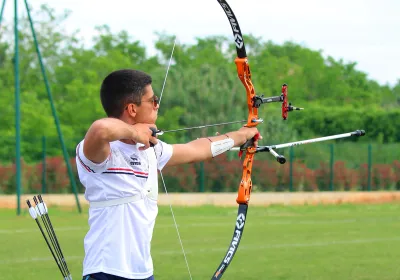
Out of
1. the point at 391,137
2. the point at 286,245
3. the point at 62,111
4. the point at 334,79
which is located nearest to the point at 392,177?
the point at 391,137

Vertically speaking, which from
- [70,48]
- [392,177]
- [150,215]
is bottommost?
[392,177]

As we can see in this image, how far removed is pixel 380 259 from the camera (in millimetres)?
9930

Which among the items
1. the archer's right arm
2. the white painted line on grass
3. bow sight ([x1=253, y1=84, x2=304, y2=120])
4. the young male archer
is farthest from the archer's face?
the white painted line on grass

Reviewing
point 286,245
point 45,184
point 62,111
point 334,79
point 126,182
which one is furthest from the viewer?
point 334,79

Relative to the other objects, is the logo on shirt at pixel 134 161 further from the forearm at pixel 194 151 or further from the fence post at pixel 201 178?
the fence post at pixel 201 178

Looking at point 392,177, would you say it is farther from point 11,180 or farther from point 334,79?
point 334,79

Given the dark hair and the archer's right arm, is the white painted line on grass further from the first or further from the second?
the archer's right arm

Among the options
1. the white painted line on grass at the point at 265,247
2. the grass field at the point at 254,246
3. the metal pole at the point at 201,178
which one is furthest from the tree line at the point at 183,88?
the white painted line on grass at the point at 265,247

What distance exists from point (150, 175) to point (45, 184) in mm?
15535

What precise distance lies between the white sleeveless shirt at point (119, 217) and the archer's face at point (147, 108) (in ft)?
0.43

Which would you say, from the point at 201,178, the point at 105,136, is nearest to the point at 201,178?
the point at 201,178

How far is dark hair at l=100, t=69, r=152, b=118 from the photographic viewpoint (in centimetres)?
367

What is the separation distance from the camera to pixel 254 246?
11234mm

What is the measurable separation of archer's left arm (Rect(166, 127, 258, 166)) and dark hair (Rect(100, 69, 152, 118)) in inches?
15.2
